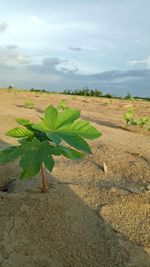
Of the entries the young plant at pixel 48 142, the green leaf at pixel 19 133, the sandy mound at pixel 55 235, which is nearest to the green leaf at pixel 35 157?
the young plant at pixel 48 142

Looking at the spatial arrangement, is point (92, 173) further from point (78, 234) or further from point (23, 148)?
point (23, 148)

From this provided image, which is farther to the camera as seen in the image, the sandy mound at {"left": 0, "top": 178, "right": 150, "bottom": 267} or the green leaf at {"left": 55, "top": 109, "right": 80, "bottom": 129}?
the green leaf at {"left": 55, "top": 109, "right": 80, "bottom": 129}

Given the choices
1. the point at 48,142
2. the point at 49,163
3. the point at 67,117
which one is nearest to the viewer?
the point at 49,163

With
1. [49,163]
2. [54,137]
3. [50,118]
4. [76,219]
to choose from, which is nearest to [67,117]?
[50,118]

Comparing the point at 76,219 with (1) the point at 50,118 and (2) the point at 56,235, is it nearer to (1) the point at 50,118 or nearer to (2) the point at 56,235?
(2) the point at 56,235

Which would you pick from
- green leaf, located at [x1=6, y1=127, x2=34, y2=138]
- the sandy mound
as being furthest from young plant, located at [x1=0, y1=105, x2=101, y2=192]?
the sandy mound

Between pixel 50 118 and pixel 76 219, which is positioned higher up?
pixel 50 118

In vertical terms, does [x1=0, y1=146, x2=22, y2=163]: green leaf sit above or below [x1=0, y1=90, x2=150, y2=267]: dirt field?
above

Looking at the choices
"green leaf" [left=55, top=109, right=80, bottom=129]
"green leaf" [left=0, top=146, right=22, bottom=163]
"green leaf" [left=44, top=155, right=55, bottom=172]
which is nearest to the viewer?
"green leaf" [left=44, top=155, right=55, bottom=172]

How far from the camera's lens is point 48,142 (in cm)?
164

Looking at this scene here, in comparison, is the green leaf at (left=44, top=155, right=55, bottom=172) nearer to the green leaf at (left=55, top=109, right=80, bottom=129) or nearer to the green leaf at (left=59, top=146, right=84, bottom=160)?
the green leaf at (left=59, top=146, right=84, bottom=160)

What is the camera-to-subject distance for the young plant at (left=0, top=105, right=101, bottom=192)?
1.56 m

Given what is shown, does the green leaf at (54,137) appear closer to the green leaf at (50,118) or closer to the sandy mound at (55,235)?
the green leaf at (50,118)

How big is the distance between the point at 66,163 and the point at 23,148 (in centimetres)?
100
